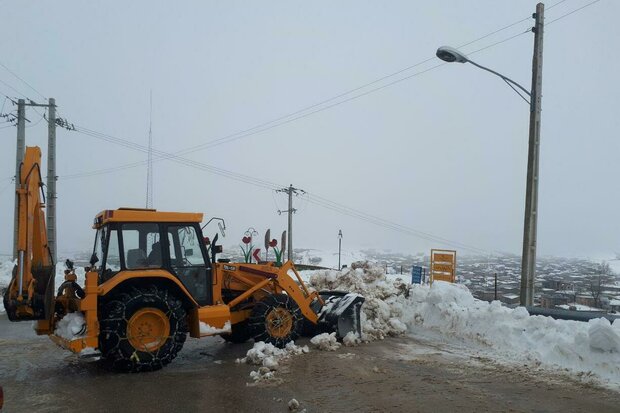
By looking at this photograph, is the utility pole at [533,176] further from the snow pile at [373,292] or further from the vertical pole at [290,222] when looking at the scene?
the vertical pole at [290,222]

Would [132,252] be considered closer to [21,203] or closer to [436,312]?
[21,203]

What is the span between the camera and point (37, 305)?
7.66 m

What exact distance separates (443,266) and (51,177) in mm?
18003

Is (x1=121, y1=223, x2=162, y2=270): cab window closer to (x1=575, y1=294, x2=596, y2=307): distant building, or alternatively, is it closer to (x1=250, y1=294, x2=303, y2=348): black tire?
(x1=250, y1=294, x2=303, y2=348): black tire

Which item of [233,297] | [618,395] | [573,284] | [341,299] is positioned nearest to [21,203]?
[233,297]

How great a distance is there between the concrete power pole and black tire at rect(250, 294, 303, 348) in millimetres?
16199

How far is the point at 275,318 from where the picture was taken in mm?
9328

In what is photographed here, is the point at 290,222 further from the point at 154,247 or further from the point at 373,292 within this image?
the point at 154,247

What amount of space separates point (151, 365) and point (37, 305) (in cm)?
190

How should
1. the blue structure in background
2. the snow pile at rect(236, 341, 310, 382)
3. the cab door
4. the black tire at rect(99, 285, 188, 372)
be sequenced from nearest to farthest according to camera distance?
the snow pile at rect(236, 341, 310, 382)
the black tire at rect(99, 285, 188, 372)
the cab door
the blue structure in background

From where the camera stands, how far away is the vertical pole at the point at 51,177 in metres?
23.3

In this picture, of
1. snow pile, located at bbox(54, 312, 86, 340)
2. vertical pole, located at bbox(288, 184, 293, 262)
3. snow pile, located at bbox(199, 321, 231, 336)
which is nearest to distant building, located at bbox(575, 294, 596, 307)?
snow pile, located at bbox(199, 321, 231, 336)

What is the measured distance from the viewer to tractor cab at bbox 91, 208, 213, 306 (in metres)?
8.15

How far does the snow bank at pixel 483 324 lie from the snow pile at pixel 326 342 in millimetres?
977
